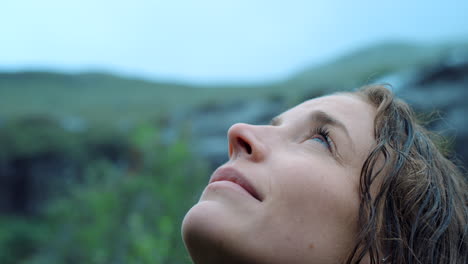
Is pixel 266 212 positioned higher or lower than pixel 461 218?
higher

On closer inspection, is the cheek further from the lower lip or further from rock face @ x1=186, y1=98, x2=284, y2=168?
rock face @ x1=186, y1=98, x2=284, y2=168

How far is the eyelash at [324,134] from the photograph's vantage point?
125 cm

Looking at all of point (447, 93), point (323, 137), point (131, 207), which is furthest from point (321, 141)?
point (447, 93)

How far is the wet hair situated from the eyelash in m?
0.11

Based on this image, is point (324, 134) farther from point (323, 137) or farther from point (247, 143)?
point (247, 143)

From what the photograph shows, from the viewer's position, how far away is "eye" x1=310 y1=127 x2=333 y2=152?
1247 millimetres

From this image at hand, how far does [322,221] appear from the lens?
1.13 metres

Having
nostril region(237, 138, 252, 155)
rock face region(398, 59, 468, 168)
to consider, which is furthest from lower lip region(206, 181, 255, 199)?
rock face region(398, 59, 468, 168)

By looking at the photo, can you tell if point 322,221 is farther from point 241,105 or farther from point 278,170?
point 241,105

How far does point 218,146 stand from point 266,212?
5.99 m

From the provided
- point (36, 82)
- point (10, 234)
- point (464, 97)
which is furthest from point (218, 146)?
point (36, 82)

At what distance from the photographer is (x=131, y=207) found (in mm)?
4816

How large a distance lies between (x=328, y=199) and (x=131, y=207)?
3953mm

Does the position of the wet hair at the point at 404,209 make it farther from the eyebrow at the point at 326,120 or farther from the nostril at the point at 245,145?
the nostril at the point at 245,145
